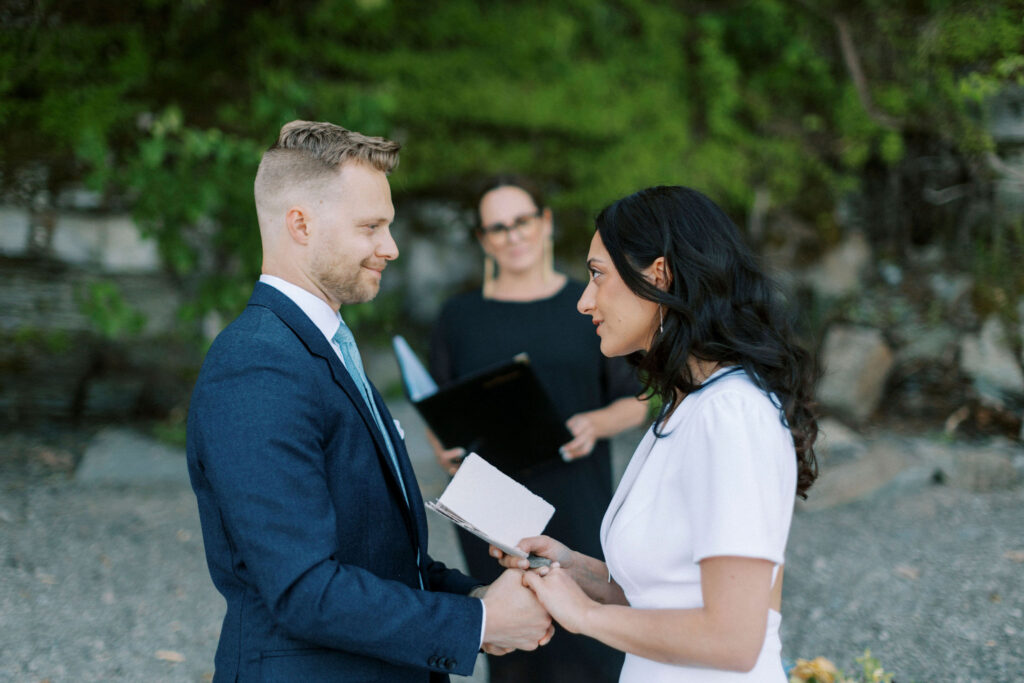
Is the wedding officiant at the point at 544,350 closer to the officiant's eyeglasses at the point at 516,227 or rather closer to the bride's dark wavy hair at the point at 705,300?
the officiant's eyeglasses at the point at 516,227

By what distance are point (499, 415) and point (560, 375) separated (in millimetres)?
461

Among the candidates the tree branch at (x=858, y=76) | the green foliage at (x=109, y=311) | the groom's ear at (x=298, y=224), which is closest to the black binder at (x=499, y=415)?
the groom's ear at (x=298, y=224)

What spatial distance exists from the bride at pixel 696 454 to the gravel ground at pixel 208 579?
2.40m

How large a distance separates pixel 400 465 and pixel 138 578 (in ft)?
11.1

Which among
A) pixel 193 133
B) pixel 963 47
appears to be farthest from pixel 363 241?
pixel 193 133

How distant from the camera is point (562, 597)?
70.9 inches

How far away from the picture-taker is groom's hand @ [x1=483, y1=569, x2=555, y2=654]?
1.80 metres

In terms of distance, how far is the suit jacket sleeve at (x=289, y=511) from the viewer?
1.50 m

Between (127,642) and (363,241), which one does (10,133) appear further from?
(363,241)

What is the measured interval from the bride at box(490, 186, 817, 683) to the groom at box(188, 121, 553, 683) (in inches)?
12.0

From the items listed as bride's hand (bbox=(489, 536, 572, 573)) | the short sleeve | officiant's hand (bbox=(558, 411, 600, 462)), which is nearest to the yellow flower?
officiant's hand (bbox=(558, 411, 600, 462))

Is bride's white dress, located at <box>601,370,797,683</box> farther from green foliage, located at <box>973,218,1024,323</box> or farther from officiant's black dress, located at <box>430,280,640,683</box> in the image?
green foliage, located at <box>973,218,1024,323</box>

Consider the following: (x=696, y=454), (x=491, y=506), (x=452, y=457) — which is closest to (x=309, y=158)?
(x=491, y=506)

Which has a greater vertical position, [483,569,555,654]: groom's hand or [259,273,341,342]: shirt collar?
[259,273,341,342]: shirt collar
